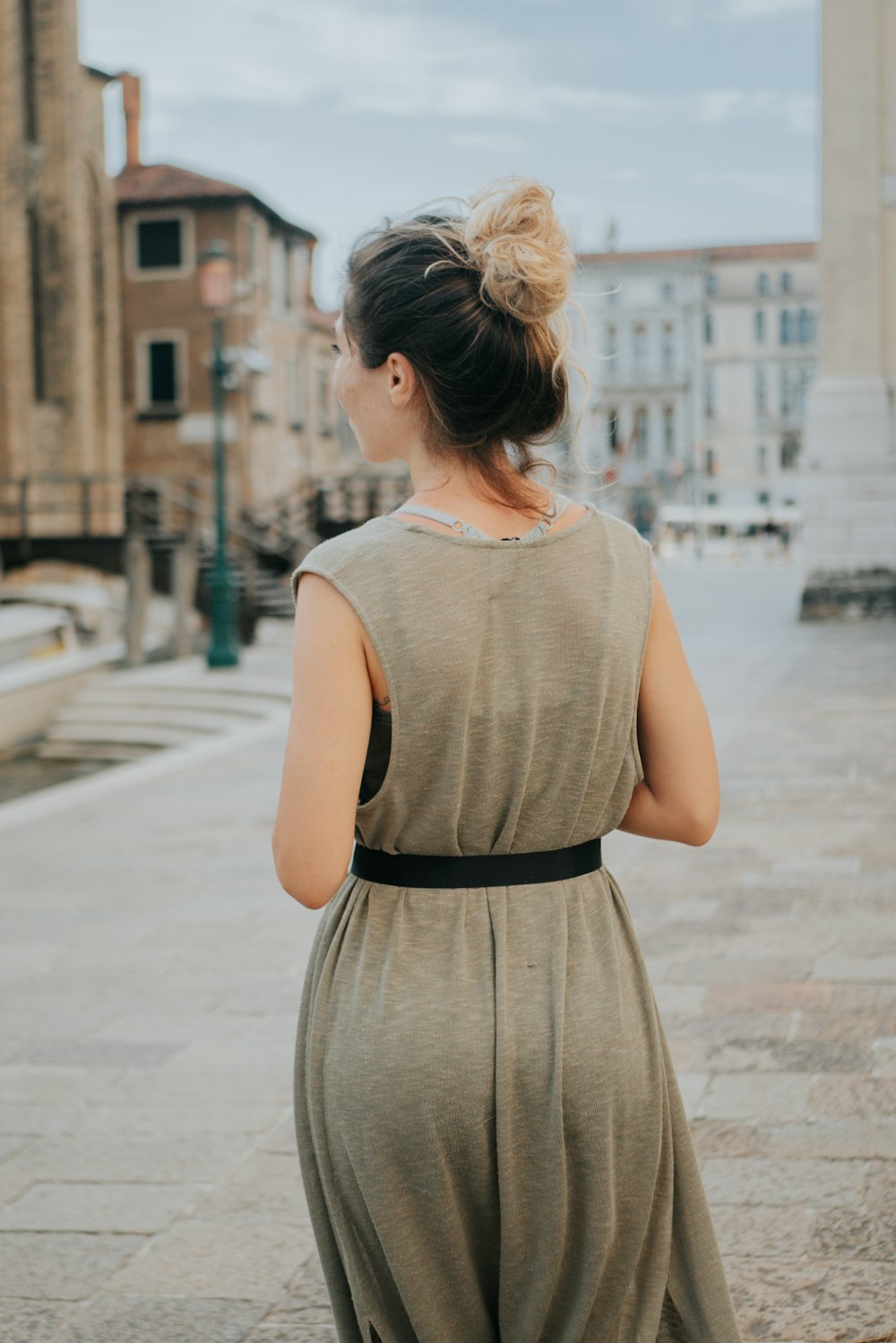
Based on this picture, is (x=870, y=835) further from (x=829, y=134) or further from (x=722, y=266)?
(x=722, y=266)

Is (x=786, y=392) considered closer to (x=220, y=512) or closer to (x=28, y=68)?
(x=28, y=68)

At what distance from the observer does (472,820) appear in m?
1.90

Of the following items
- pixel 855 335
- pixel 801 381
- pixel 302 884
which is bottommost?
pixel 302 884

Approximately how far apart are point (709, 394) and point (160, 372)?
64.4 m

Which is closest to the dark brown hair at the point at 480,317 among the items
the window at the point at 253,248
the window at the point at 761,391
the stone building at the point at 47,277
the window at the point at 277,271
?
the stone building at the point at 47,277

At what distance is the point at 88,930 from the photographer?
631cm

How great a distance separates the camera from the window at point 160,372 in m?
41.5

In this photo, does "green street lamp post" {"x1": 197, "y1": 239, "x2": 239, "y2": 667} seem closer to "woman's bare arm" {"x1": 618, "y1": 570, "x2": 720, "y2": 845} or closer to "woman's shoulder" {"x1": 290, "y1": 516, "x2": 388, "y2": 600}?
"woman's bare arm" {"x1": 618, "y1": 570, "x2": 720, "y2": 845}

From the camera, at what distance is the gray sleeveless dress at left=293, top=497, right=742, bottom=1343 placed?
1.86 m

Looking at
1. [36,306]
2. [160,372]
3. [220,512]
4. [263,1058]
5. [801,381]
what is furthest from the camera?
[801,381]

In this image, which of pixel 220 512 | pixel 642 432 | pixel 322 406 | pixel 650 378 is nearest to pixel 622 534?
pixel 220 512

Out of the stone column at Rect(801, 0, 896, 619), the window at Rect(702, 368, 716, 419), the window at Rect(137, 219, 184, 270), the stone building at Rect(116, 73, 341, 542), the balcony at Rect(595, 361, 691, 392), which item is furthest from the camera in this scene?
the window at Rect(702, 368, 716, 419)

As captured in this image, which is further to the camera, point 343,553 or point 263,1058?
point 263,1058

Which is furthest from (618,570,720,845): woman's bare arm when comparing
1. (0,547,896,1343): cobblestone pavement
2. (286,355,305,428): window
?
(286,355,305,428): window
